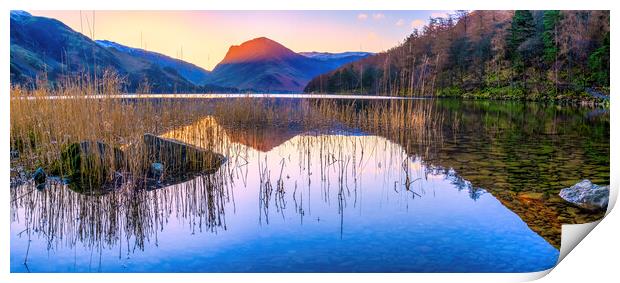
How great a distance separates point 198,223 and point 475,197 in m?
2.08

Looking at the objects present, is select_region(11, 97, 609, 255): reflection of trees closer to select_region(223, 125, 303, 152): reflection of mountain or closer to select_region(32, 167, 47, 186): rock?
select_region(223, 125, 303, 152): reflection of mountain

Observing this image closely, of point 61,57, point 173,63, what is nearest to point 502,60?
point 173,63

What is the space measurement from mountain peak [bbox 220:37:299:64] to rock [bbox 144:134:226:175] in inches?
107

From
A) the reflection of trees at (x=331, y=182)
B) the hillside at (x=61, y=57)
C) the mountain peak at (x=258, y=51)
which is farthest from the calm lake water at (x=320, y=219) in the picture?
the mountain peak at (x=258, y=51)

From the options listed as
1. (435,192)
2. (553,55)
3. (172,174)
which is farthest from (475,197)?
(553,55)

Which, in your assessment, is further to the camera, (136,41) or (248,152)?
(248,152)

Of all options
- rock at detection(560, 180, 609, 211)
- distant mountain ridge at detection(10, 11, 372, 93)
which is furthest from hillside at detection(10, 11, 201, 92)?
rock at detection(560, 180, 609, 211)

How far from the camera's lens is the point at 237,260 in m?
3.04

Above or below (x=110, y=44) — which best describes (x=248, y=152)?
below

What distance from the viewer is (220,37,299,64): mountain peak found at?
7796 millimetres

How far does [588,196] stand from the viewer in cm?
386

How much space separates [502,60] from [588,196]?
42.9 ft
